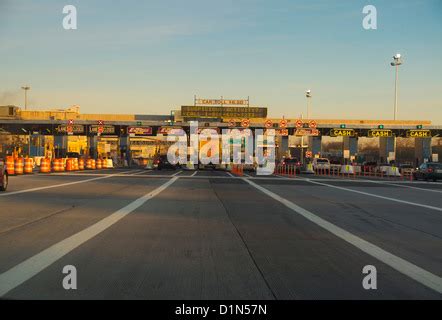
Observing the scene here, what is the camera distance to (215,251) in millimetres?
9328

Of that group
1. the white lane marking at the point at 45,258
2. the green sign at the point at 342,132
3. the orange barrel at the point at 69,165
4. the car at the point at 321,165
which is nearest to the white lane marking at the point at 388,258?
the white lane marking at the point at 45,258

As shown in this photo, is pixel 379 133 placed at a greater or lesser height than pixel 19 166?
greater

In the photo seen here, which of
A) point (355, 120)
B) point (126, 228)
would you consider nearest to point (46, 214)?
point (126, 228)

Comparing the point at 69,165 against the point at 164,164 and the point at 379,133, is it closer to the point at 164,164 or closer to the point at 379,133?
the point at 164,164

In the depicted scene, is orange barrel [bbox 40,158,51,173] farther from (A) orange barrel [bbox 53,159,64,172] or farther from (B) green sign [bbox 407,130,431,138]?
(B) green sign [bbox 407,130,431,138]

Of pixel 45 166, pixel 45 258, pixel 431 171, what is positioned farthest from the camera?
pixel 431 171

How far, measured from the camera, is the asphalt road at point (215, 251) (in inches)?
267

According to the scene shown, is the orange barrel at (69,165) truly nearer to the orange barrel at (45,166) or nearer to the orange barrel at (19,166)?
the orange barrel at (45,166)

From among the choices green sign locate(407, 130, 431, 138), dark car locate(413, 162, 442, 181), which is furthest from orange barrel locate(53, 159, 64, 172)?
green sign locate(407, 130, 431, 138)

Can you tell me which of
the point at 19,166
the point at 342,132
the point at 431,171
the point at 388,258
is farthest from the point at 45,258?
the point at 342,132

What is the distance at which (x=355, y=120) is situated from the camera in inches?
→ 3196

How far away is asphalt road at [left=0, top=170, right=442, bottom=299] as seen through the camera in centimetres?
678

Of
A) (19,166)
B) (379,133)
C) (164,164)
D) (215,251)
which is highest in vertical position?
(379,133)
